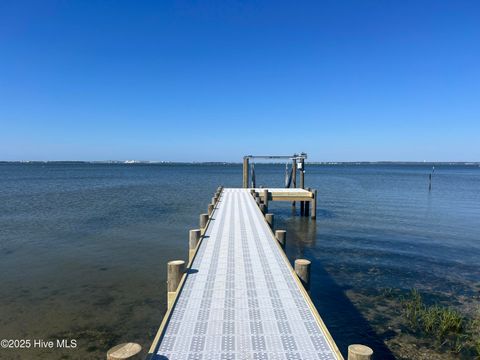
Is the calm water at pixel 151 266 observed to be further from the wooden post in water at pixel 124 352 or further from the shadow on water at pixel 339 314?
the wooden post in water at pixel 124 352

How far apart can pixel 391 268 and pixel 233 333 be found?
36.8ft

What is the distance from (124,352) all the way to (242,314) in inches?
99.7

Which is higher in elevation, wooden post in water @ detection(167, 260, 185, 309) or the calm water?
wooden post in water @ detection(167, 260, 185, 309)

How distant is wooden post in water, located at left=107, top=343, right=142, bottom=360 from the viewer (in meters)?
4.24

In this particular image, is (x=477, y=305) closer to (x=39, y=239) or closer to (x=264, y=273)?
(x=264, y=273)

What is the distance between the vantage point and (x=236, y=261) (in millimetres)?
9367

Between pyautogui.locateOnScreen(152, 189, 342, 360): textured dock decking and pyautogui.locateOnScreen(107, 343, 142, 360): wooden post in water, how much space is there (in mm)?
530

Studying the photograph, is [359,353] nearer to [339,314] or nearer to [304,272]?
[304,272]

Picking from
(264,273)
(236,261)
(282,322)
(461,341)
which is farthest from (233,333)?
(461,341)

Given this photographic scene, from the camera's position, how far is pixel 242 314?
625 centimetres

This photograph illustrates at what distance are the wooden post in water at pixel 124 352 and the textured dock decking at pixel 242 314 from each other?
53 centimetres

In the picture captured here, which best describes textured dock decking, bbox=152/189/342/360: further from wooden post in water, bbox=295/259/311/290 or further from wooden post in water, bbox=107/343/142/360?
wooden post in water, bbox=107/343/142/360

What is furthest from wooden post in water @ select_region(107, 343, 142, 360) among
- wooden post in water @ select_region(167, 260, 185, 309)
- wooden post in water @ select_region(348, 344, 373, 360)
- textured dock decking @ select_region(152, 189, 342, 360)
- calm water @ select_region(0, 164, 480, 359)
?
calm water @ select_region(0, 164, 480, 359)

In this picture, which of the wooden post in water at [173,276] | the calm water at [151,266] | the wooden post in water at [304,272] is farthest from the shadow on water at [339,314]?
the wooden post in water at [173,276]
